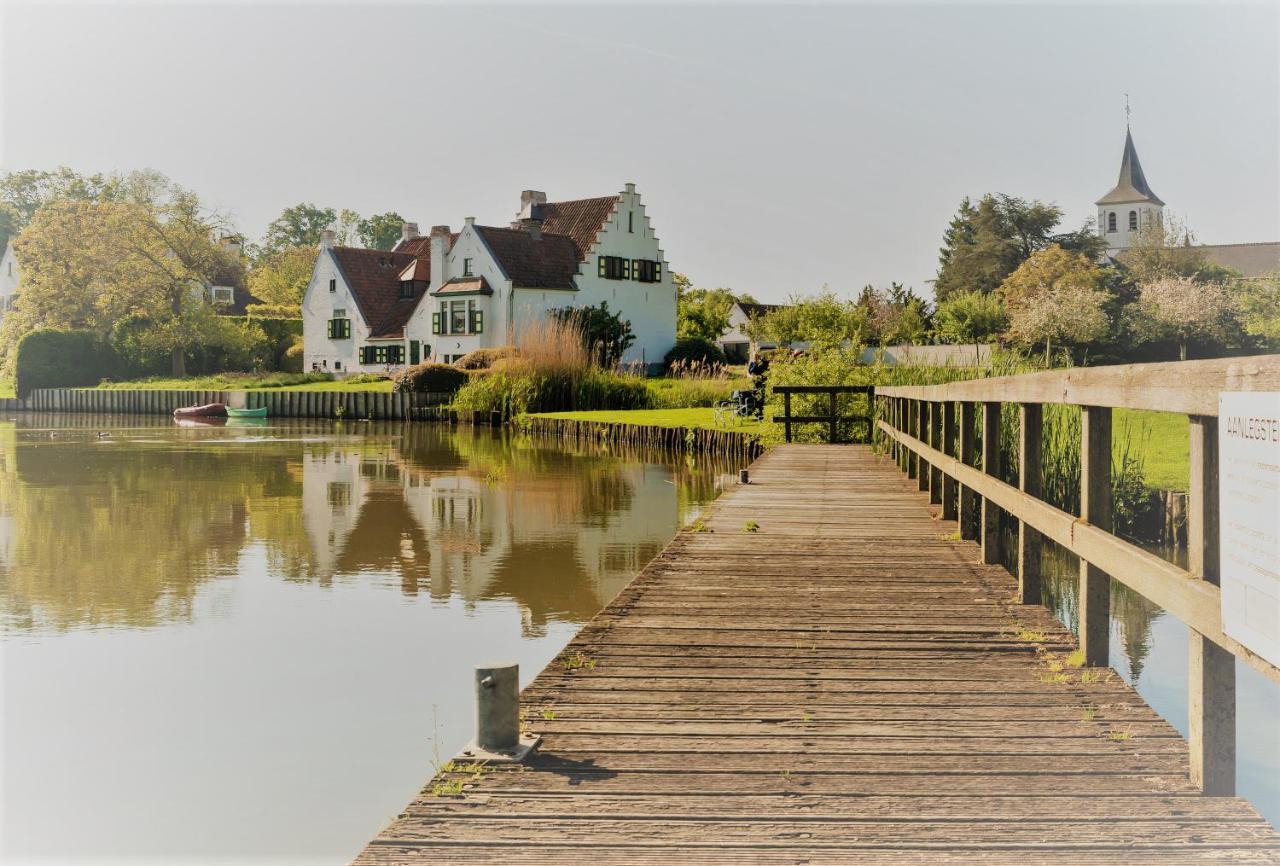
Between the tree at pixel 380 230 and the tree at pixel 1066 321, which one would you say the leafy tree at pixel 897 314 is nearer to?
the tree at pixel 1066 321

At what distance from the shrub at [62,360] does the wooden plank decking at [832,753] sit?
47.0 meters

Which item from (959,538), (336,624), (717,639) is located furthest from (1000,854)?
(336,624)

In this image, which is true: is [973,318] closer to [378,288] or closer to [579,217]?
[579,217]

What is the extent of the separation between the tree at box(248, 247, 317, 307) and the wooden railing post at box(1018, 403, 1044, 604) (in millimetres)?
65933

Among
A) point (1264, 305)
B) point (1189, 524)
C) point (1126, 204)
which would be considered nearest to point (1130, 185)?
point (1126, 204)

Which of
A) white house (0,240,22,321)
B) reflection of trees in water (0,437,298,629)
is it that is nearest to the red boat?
reflection of trees in water (0,437,298,629)

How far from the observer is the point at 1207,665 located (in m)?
3.16

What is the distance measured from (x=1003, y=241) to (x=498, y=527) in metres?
64.6

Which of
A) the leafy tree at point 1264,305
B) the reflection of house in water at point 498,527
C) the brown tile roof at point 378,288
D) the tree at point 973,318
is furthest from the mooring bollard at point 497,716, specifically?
the tree at point 973,318

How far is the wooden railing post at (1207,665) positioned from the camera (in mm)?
3061

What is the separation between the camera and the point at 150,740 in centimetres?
601

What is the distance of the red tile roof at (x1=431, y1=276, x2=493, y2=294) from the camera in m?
48.0

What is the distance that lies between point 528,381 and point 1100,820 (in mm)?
30107

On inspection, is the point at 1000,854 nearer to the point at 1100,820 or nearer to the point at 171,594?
the point at 1100,820
